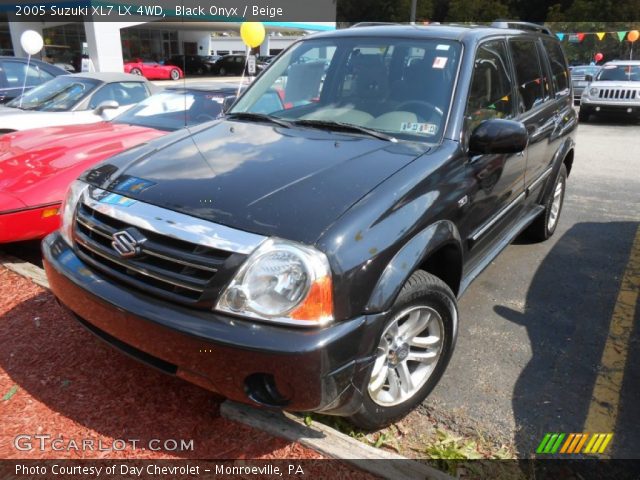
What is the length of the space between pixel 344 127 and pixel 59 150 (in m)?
2.83

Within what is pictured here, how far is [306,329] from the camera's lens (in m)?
1.89

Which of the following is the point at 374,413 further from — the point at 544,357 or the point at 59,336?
the point at 59,336

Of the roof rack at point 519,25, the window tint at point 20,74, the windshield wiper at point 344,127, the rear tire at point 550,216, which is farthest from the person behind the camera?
the window tint at point 20,74

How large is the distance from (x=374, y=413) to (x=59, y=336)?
2001 mm

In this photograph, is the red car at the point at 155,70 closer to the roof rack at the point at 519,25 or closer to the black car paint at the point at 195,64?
the black car paint at the point at 195,64

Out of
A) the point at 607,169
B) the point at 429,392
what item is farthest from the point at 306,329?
the point at 607,169

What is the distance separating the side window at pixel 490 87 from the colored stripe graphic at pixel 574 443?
1.67m

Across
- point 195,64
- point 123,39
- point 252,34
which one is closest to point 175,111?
point 252,34

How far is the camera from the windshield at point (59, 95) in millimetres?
6484

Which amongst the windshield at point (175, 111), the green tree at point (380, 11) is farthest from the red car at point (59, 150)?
the green tree at point (380, 11)

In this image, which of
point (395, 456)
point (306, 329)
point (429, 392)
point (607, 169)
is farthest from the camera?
point (607, 169)

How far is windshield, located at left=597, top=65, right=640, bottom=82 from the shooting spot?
46.0 ft

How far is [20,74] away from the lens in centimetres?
877

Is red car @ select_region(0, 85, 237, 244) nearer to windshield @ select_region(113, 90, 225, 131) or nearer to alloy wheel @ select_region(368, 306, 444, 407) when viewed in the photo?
windshield @ select_region(113, 90, 225, 131)
